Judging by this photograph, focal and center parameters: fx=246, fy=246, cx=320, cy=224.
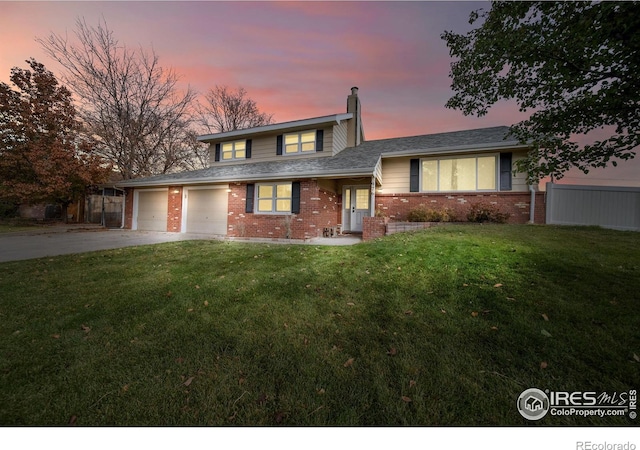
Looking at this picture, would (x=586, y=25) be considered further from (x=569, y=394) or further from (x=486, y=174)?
(x=486, y=174)

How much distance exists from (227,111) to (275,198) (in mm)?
19107

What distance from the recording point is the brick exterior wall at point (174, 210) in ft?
42.8

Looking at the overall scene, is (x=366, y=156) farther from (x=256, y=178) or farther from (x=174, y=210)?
(x=174, y=210)

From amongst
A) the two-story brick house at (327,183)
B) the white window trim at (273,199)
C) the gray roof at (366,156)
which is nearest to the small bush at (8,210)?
the two-story brick house at (327,183)

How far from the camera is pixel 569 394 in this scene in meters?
1.94

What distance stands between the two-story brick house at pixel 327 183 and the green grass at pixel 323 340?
5.22 meters

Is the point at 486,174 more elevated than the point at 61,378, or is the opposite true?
the point at 486,174

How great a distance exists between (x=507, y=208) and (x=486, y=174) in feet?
5.38

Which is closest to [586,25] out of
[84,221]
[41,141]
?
[41,141]

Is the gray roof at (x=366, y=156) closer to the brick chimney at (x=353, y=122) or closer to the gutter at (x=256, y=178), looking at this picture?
the gutter at (x=256, y=178)

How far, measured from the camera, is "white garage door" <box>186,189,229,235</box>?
12086mm

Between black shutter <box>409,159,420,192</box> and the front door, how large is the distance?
2.04 meters

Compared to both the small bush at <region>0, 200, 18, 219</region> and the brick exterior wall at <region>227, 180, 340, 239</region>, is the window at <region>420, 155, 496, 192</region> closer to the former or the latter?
the brick exterior wall at <region>227, 180, 340, 239</region>

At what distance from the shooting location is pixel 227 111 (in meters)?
25.0
